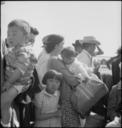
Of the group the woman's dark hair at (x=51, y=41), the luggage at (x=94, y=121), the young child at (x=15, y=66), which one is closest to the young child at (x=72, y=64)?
the woman's dark hair at (x=51, y=41)

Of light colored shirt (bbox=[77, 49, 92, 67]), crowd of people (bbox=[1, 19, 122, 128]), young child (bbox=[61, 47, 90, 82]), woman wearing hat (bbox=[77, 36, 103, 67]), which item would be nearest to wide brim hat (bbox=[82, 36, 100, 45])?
woman wearing hat (bbox=[77, 36, 103, 67])

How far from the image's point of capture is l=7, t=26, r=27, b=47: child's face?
3.56 m

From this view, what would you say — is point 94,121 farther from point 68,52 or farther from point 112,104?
point 68,52

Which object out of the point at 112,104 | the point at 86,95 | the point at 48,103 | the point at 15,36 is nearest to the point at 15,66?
the point at 15,36

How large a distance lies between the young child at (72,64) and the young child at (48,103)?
0.19 metres

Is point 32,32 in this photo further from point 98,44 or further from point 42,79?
point 98,44

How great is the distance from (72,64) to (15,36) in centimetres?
99

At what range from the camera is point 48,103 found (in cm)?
422

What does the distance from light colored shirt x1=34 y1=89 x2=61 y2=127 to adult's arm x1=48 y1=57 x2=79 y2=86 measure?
0.30m

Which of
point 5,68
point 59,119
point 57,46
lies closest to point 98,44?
point 57,46

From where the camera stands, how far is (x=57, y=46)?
4277 mm

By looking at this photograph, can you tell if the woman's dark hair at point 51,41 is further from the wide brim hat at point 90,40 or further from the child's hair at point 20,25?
the wide brim hat at point 90,40

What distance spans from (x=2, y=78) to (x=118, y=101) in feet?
5.03

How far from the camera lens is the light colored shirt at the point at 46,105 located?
4.20 metres
